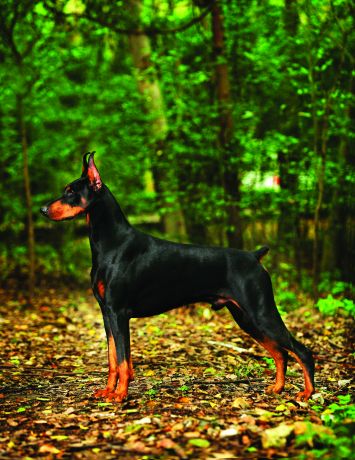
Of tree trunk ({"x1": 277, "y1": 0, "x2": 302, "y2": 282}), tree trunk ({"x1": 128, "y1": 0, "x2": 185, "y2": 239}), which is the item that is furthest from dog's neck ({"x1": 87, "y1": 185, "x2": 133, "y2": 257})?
tree trunk ({"x1": 128, "y1": 0, "x2": 185, "y2": 239})

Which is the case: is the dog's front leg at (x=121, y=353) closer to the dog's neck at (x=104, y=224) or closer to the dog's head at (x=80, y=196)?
the dog's neck at (x=104, y=224)

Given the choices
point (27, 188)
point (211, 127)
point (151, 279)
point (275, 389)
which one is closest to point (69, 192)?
point (151, 279)

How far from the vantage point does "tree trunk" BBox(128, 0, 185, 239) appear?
11586 millimetres

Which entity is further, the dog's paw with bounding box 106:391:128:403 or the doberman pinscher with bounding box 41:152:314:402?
the doberman pinscher with bounding box 41:152:314:402

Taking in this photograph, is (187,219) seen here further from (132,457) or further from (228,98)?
(132,457)

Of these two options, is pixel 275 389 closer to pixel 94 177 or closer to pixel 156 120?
pixel 94 177

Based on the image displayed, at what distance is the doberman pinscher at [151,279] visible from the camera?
202 inches

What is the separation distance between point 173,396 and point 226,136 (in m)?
5.91

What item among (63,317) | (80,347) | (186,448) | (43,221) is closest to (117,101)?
(43,221)

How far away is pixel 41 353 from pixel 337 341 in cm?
367

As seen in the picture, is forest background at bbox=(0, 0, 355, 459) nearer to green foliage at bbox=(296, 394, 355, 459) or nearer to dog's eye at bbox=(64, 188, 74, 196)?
green foliage at bbox=(296, 394, 355, 459)

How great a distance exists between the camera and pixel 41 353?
7.53m

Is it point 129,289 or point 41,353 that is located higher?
point 129,289

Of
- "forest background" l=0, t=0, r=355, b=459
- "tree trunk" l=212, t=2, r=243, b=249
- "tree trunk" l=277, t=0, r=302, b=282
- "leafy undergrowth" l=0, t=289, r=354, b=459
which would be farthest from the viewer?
"tree trunk" l=212, t=2, r=243, b=249
